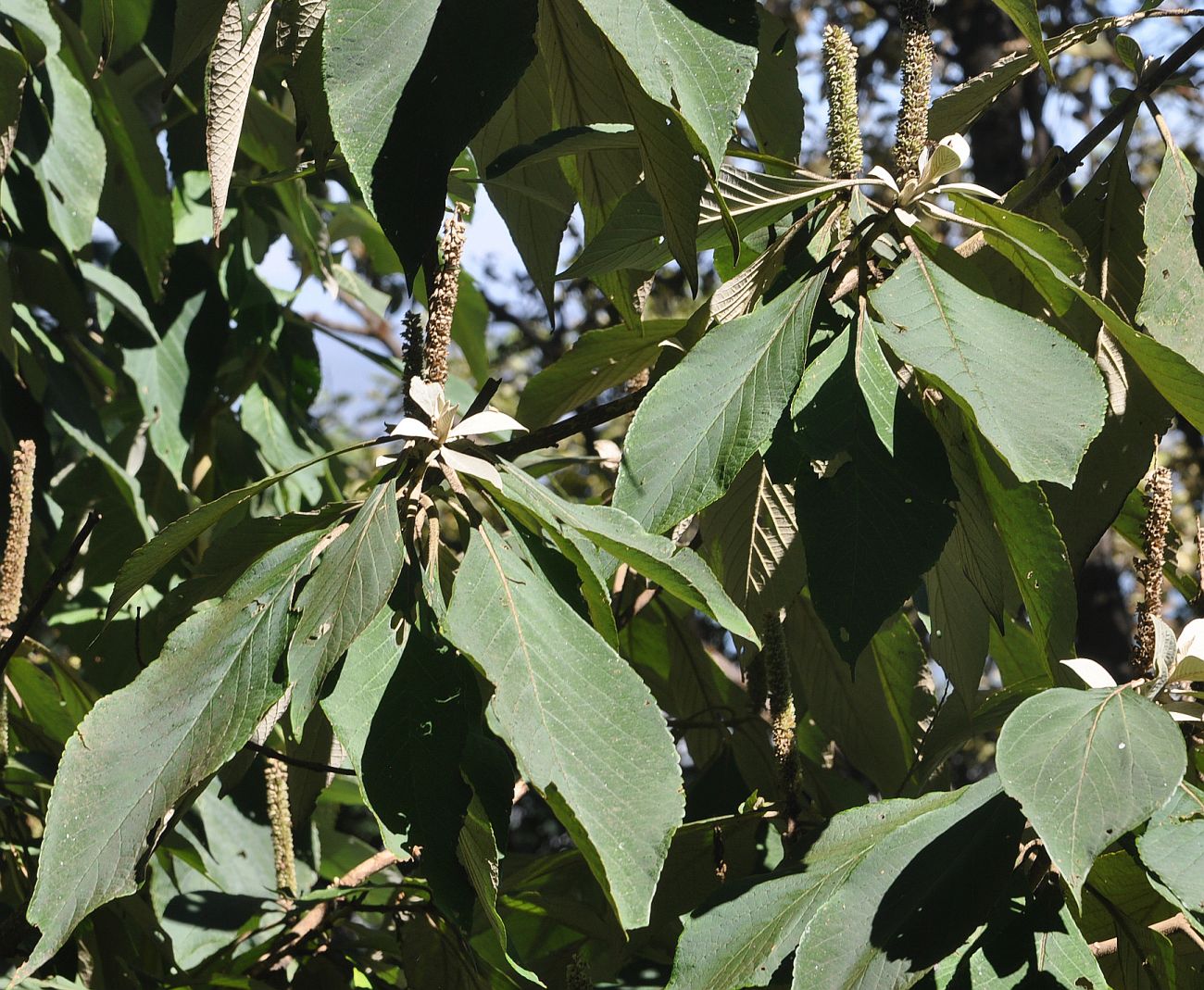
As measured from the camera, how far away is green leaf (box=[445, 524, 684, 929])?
644 mm

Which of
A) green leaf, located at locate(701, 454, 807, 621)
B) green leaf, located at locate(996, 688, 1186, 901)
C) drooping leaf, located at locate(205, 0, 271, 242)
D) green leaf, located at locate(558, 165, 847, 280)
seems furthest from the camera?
green leaf, located at locate(701, 454, 807, 621)

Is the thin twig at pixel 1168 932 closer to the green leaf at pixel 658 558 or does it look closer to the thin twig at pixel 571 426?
the green leaf at pixel 658 558

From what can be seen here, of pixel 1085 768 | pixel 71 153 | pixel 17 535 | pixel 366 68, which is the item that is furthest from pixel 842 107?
pixel 71 153

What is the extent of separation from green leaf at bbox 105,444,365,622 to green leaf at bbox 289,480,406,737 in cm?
11

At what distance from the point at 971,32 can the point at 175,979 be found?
12.9ft

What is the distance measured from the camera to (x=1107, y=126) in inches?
37.3

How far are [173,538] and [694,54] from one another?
1.54ft

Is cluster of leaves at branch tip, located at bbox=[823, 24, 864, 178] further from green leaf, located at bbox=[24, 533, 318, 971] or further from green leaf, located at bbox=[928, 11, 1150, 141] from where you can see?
green leaf, located at bbox=[24, 533, 318, 971]

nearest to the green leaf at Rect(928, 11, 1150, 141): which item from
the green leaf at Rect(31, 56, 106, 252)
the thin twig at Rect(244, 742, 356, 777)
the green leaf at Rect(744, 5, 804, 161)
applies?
the green leaf at Rect(744, 5, 804, 161)

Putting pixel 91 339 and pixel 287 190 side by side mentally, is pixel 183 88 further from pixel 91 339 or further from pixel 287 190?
pixel 91 339

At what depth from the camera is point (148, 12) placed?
60.2 inches

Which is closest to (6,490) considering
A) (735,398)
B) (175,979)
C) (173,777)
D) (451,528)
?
(175,979)

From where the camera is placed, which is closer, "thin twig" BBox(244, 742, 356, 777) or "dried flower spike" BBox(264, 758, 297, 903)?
"thin twig" BBox(244, 742, 356, 777)

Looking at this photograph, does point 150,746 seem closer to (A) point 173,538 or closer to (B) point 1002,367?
(A) point 173,538
